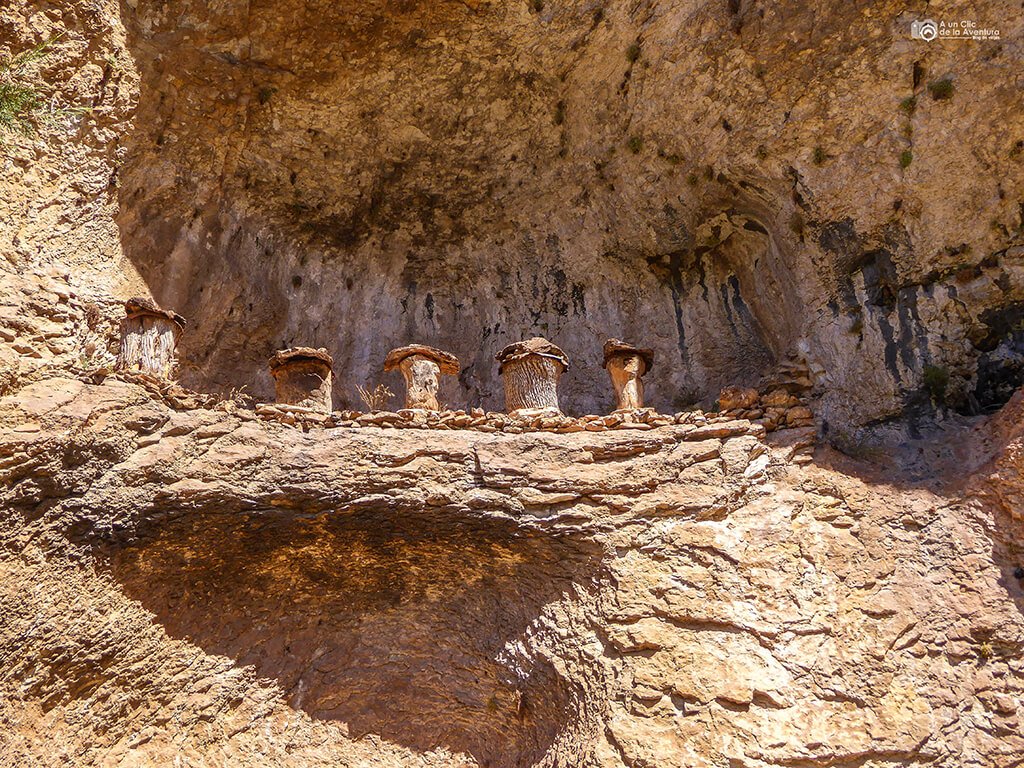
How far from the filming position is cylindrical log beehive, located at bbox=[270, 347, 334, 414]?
7.68 metres

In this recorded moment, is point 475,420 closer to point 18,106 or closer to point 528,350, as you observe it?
point 528,350

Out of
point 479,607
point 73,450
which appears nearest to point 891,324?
→ point 479,607

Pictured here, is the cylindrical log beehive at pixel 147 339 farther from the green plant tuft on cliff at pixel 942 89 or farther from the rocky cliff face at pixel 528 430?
the green plant tuft on cliff at pixel 942 89

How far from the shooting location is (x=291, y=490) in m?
6.35

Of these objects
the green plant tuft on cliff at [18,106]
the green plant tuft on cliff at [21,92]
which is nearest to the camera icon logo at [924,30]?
the green plant tuft on cliff at [21,92]

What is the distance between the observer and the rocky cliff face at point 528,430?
5.81 m

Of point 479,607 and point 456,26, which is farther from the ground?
point 456,26

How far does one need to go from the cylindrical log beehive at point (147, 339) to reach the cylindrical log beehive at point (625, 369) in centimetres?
436

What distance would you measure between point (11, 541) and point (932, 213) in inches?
332

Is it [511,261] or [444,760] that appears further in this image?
[511,261]

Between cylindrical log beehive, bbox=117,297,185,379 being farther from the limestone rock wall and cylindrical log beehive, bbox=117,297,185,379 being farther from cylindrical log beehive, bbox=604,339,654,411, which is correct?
cylindrical log beehive, bbox=604,339,654,411

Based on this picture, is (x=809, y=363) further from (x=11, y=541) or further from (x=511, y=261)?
(x=11, y=541)

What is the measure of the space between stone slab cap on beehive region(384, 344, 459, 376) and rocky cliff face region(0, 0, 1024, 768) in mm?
1449

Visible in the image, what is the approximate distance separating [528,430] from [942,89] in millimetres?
5256
